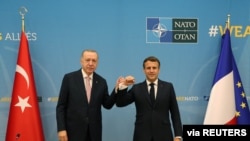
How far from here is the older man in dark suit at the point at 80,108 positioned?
268 cm

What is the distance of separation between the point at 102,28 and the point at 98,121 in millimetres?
1196

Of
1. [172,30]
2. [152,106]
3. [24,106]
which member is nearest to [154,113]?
[152,106]

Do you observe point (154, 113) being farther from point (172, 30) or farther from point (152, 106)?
point (172, 30)

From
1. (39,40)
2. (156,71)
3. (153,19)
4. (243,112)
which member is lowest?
(243,112)

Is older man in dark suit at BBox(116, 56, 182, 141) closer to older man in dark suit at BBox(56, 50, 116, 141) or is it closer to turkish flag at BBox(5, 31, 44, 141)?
older man in dark suit at BBox(56, 50, 116, 141)

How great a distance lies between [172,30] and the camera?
3.56 m

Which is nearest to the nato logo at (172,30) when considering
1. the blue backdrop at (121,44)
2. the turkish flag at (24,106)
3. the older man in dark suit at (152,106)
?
the blue backdrop at (121,44)

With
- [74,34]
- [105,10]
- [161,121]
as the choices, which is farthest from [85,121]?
[105,10]

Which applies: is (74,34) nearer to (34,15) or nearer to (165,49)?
(34,15)

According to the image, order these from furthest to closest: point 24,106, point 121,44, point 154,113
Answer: point 121,44 → point 24,106 → point 154,113

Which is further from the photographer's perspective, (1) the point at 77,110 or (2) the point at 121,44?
(2) the point at 121,44

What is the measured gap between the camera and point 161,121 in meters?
Result: 2.67

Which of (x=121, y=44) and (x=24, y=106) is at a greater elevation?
(x=121, y=44)

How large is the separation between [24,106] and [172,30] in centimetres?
186
